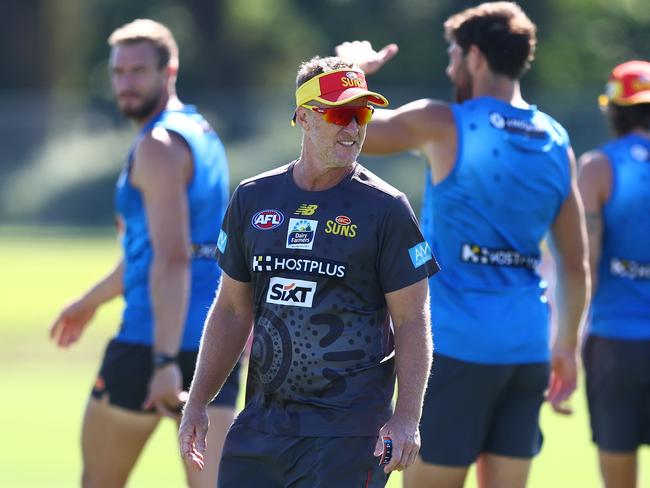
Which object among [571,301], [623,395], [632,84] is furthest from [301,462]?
[632,84]

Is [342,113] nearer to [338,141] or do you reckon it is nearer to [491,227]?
[338,141]

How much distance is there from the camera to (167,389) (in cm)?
630

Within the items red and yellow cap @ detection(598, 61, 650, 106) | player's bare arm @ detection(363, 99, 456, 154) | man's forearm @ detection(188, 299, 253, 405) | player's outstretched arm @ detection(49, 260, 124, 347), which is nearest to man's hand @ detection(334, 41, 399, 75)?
player's bare arm @ detection(363, 99, 456, 154)

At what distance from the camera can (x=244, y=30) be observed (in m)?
45.0

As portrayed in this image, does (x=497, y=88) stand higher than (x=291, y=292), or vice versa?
(x=497, y=88)

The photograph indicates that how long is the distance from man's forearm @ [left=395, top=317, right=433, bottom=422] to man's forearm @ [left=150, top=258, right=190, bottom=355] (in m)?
1.91

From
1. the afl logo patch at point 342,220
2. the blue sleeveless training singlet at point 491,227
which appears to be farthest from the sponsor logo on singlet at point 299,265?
the blue sleeveless training singlet at point 491,227

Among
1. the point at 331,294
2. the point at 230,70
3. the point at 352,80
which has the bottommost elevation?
the point at 331,294

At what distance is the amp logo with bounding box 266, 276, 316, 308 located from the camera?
4.76 metres

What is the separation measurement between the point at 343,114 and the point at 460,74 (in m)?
1.46

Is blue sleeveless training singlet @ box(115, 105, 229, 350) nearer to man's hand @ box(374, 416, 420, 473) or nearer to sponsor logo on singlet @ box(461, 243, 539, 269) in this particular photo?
sponsor logo on singlet @ box(461, 243, 539, 269)

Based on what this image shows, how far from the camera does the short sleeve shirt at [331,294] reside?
4723 millimetres

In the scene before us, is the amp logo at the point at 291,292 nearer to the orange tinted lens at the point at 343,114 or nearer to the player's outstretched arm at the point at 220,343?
the player's outstretched arm at the point at 220,343

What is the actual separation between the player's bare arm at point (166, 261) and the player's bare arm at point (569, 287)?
169cm
